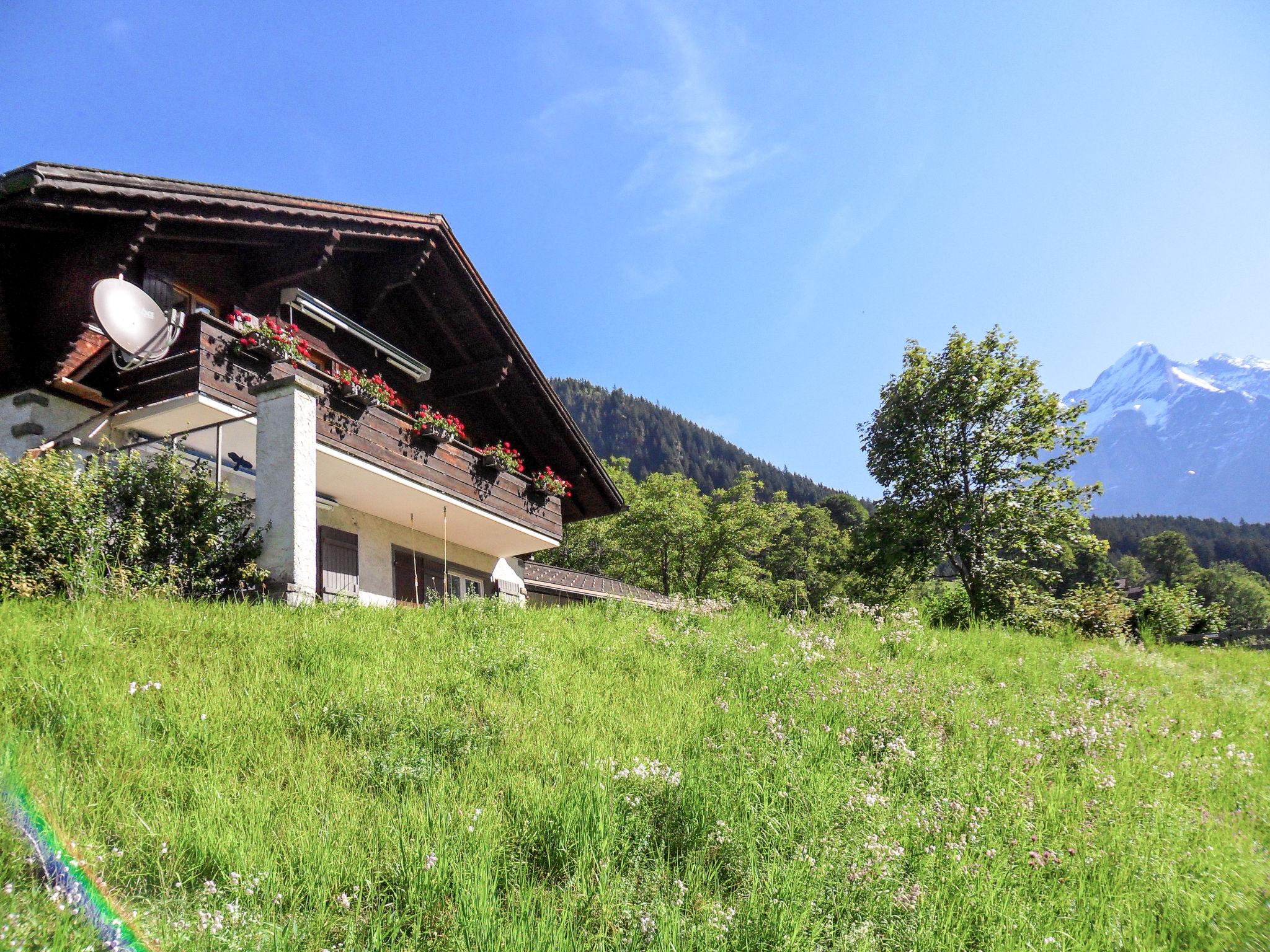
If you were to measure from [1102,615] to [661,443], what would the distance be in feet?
320

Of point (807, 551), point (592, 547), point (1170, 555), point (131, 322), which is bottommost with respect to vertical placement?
point (131, 322)

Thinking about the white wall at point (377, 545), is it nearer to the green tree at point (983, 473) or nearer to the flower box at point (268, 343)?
the flower box at point (268, 343)

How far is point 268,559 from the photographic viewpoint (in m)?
8.35

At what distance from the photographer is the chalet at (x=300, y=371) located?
9117mm

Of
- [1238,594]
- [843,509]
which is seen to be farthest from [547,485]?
[1238,594]

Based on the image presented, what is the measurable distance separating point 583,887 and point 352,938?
967mm

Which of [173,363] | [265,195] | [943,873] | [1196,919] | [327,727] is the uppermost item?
[265,195]

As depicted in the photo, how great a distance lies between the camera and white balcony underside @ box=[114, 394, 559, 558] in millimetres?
9914

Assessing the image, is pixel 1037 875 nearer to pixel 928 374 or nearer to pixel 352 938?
pixel 352 938

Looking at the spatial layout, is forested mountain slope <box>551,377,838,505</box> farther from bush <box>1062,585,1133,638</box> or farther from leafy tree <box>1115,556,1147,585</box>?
bush <box>1062,585,1133,638</box>

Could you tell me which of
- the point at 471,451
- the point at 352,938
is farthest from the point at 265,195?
the point at 352,938

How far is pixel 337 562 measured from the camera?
13320mm

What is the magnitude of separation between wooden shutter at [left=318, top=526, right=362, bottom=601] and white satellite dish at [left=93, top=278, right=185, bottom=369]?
3981 mm

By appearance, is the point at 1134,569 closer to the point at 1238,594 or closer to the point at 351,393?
the point at 1238,594
